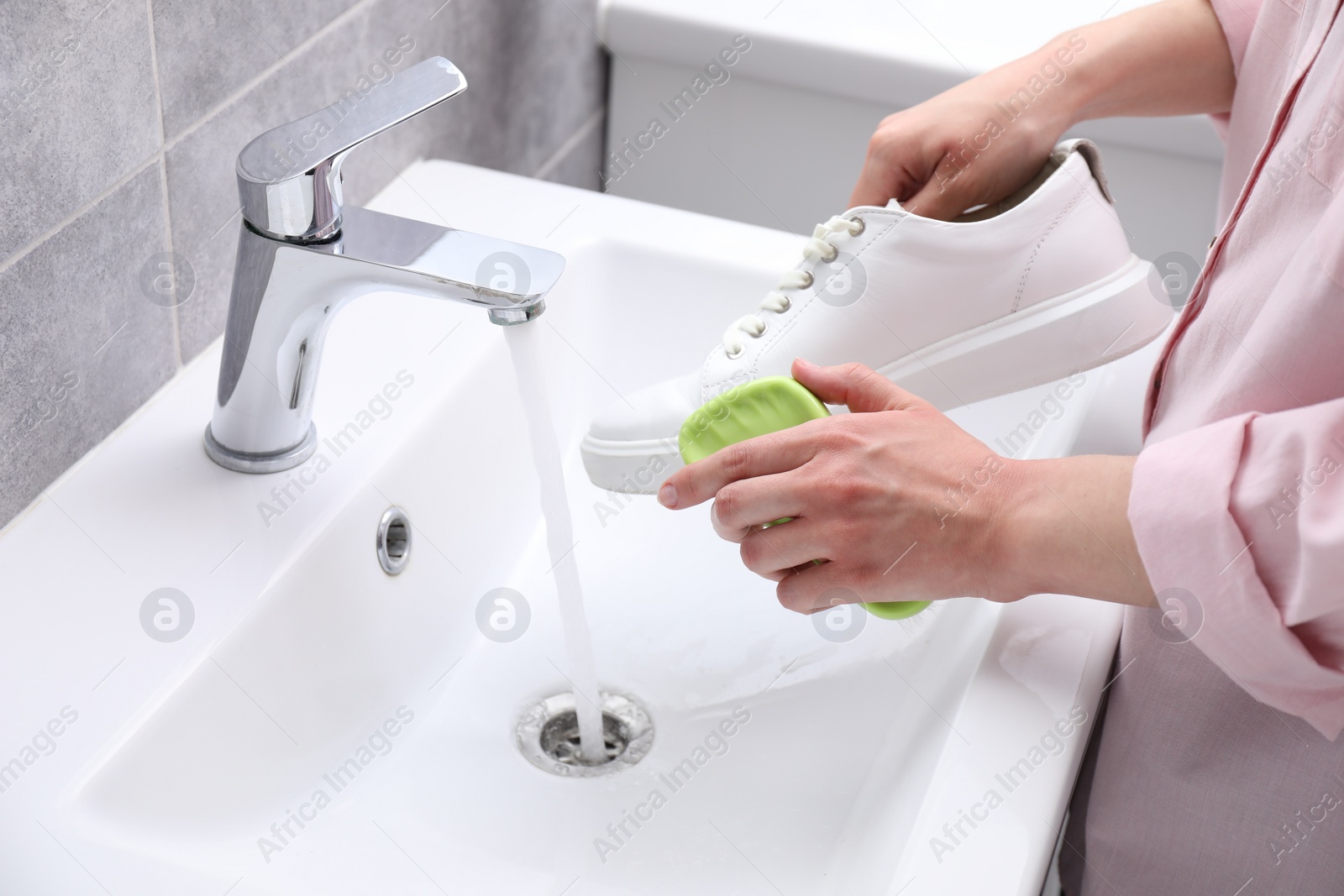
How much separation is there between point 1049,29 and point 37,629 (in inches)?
35.1

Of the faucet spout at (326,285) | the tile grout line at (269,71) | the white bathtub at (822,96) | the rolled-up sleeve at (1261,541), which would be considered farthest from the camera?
the white bathtub at (822,96)

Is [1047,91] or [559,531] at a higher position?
[1047,91]

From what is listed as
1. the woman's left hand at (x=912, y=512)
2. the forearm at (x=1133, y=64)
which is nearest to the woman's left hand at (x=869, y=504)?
the woman's left hand at (x=912, y=512)

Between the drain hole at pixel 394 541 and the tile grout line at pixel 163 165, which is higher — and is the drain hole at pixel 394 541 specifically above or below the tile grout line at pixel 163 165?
below

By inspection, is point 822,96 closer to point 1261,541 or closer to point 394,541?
point 394,541

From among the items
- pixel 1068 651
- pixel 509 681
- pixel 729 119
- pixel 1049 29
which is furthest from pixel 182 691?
pixel 1049 29

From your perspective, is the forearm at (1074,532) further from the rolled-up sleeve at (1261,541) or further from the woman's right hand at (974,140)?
the woman's right hand at (974,140)

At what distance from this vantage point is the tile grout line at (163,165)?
57 cm

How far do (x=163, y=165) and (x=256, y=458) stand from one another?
0.49 ft

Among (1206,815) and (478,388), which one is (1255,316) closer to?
(1206,815)

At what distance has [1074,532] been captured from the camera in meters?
0.45

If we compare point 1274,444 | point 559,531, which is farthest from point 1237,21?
point 559,531

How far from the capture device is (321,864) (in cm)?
50

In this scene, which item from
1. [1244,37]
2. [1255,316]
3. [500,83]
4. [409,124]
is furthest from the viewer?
[500,83]
